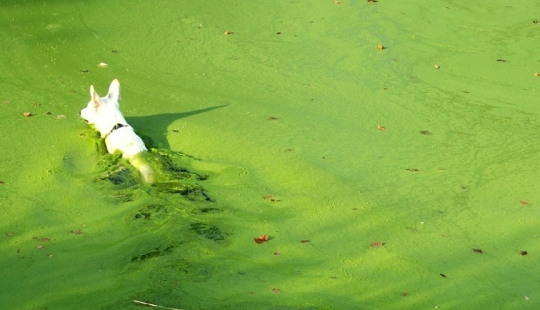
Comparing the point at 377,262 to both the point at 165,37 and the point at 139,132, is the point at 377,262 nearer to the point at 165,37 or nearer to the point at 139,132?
the point at 139,132

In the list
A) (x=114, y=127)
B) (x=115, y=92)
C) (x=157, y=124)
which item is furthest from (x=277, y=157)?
(x=115, y=92)

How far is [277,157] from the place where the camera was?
362 cm

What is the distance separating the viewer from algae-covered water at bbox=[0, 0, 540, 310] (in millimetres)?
2738

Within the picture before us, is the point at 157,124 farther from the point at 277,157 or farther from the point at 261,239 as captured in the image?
the point at 261,239

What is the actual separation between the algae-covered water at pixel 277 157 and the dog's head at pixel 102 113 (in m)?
0.08

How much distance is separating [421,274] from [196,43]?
2.39m

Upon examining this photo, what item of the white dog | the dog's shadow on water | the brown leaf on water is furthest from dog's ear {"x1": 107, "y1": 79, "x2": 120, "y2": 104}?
the brown leaf on water

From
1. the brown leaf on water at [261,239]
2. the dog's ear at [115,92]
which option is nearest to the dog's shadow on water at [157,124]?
the dog's ear at [115,92]

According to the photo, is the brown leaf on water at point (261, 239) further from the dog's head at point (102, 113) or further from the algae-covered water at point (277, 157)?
the dog's head at point (102, 113)

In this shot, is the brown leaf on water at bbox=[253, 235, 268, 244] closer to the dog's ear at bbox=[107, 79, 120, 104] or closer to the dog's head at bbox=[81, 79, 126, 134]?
the dog's head at bbox=[81, 79, 126, 134]

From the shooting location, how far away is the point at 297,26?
5.07 metres

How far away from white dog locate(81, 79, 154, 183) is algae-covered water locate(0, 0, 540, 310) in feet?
0.22

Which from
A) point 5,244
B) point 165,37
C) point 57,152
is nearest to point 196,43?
point 165,37

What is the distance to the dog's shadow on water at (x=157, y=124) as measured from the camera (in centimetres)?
370
